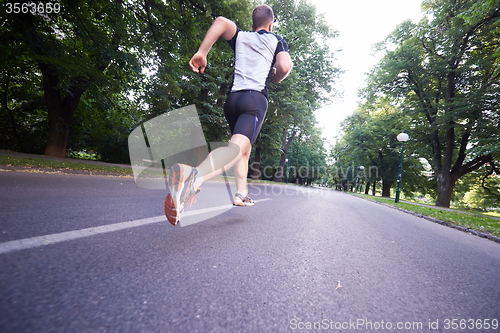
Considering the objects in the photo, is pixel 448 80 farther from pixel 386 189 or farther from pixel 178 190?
pixel 178 190

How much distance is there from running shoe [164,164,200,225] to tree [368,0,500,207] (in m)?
18.2

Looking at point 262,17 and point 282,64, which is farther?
point 262,17

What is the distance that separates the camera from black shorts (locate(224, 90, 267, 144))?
2281 mm

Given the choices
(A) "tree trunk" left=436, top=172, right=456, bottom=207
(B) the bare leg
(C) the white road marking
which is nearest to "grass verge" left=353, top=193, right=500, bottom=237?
(B) the bare leg

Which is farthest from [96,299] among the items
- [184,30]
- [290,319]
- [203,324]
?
[184,30]

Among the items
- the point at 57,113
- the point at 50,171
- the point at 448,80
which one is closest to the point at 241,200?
the point at 50,171

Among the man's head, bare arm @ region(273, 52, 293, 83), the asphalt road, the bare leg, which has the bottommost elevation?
the asphalt road

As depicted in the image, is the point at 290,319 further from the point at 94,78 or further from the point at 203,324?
the point at 94,78

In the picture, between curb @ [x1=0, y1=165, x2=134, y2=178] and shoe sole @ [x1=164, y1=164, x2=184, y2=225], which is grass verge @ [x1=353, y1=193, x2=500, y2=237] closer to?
shoe sole @ [x1=164, y1=164, x2=184, y2=225]

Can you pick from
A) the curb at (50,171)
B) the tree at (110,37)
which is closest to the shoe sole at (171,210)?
the curb at (50,171)

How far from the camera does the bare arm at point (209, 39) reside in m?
2.17

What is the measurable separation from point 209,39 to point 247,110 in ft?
2.63

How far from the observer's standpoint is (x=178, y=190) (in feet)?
5.71

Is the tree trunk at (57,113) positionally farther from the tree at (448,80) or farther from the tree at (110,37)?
the tree at (448,80)
